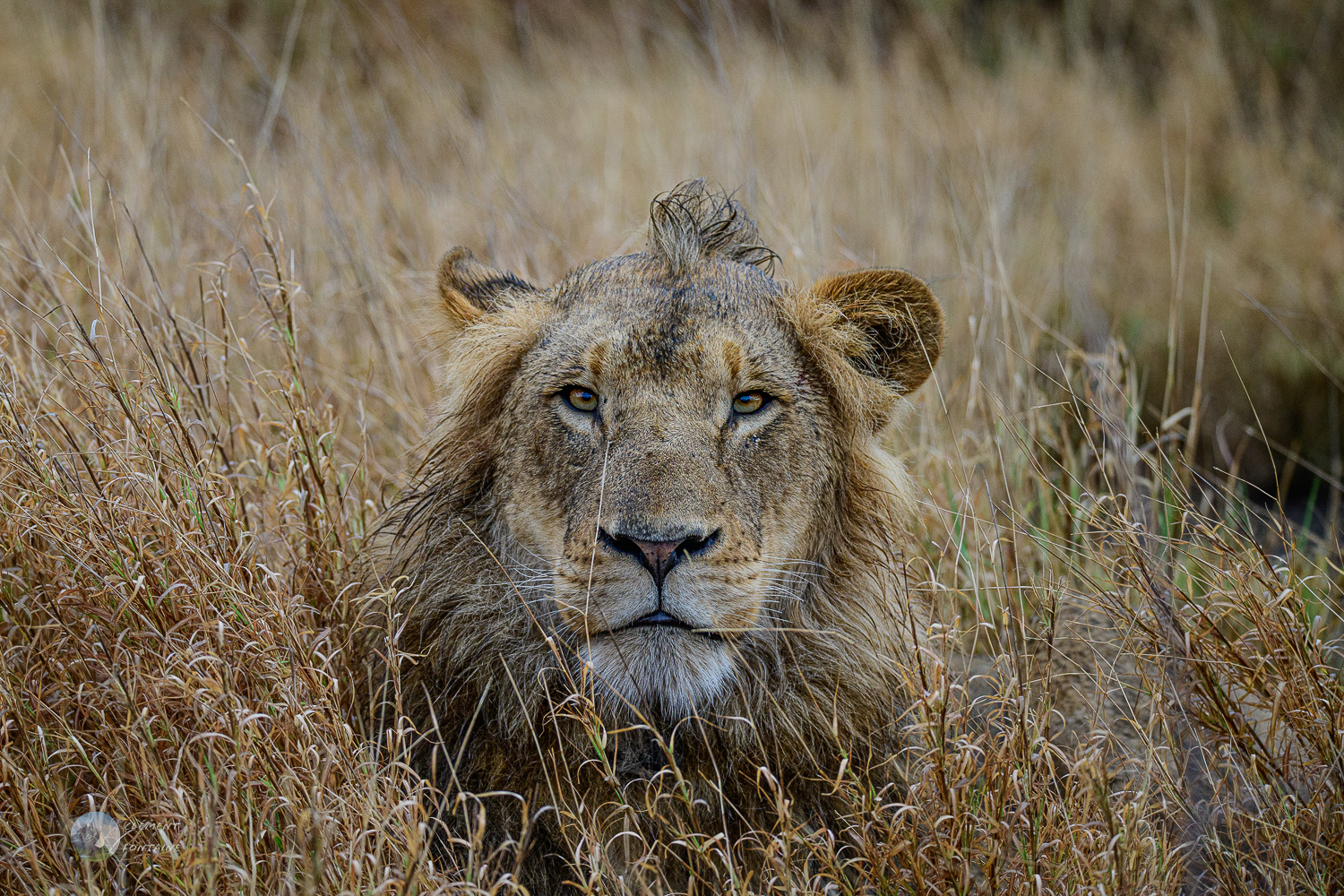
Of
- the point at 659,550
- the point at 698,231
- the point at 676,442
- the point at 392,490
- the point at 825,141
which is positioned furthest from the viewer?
the point at 825,141

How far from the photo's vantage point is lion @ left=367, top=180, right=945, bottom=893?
8.72 feet

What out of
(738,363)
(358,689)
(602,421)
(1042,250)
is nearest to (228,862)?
(358,689)

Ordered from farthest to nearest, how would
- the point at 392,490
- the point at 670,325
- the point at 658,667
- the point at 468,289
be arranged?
the point at 392,490 < the point at 468,289 < the point at 670,325 < the point at 658,667

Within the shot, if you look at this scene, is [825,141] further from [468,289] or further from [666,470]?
[666,470]

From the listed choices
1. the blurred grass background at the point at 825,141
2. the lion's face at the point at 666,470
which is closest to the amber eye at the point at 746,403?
the lion's face at the point at 666,470

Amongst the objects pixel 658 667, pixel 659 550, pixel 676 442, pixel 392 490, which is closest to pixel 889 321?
pixel 676 442

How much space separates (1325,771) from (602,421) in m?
1.84

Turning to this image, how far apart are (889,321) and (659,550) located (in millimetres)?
1033

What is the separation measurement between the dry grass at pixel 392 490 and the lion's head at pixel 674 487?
0.76ft

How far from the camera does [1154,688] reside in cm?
270

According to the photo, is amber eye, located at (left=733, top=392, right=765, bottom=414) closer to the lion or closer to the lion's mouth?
the lion

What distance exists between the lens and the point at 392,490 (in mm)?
3949

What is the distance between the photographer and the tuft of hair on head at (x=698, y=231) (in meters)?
3.02

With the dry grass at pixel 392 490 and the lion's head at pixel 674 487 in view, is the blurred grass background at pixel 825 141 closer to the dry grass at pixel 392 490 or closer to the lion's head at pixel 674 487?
the dry grass at pixel 392 490
